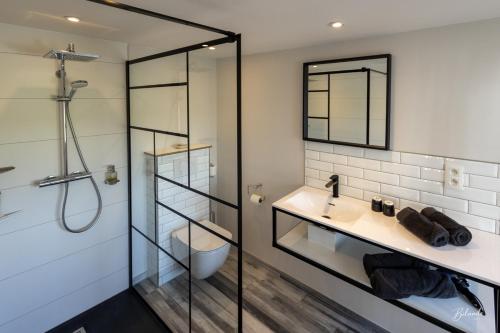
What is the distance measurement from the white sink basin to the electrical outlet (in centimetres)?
50

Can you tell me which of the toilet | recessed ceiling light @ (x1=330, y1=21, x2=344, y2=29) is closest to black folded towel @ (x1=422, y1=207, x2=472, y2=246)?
recessed ceiling light @ (x1=330, y1=21, x2=344, y2=29)

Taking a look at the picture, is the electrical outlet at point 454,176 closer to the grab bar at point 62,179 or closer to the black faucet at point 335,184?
the black faucet at point 335,184

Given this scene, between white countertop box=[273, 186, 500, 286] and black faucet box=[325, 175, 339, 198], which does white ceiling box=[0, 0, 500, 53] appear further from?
white countertop box=[273, 186, 500, 286]

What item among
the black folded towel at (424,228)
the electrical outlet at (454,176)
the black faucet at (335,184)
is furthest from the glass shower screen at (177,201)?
the electrical outlet at (454,176)

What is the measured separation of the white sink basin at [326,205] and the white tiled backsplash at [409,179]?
0.10 meters

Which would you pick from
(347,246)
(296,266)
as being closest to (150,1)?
(347,246)

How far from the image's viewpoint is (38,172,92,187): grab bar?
1.97 meters

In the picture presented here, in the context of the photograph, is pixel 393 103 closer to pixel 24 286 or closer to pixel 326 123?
pixel 326 123

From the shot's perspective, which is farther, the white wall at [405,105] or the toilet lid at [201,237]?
the toilet lid at [201,237]

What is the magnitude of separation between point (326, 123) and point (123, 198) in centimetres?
175

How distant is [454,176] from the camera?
1723 mm

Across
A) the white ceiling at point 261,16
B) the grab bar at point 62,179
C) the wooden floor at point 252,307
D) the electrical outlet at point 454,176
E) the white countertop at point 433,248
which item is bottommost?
the wooden floor at point 252,307

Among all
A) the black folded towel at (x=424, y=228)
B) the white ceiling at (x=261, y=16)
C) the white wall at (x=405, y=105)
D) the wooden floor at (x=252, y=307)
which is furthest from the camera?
the wooden floor at (x=252, y=307)

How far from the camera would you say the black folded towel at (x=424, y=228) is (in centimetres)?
148
